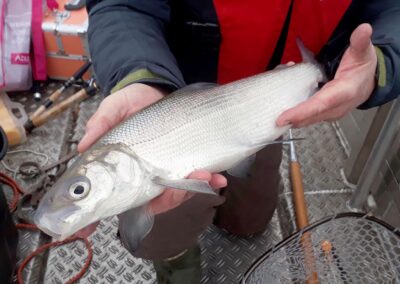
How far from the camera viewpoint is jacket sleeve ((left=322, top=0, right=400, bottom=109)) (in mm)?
1429

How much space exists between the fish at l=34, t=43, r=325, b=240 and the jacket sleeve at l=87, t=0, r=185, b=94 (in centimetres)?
13

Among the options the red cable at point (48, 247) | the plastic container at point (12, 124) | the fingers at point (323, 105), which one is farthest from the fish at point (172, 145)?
the plastic container at point (12, 124)

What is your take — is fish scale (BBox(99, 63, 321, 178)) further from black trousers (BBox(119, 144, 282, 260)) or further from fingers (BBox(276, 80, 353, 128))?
black trousers (BBox(119, 144, 282, 260))

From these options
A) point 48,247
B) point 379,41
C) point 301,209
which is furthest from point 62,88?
point 379,41

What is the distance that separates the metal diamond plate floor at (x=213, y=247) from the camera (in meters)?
2.17

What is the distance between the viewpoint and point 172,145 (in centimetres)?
131

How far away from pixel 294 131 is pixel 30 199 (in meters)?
1.61

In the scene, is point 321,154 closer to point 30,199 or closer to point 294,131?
point 294,131

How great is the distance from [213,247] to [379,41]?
4.19ft

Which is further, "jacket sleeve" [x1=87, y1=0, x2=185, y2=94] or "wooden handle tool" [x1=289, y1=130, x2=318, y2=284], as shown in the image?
"wooden handle tool" [x1=289, y1=130, x2=318, y2=284]

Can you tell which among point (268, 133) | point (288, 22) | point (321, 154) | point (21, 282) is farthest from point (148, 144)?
point (321, 154)

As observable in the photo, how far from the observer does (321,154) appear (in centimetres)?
280

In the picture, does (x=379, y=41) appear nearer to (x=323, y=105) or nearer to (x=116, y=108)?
(x=323, y=105)

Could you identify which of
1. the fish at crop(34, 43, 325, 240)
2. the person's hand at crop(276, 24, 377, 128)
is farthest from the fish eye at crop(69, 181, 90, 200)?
the person's hand at crop(276, 24, 377, 128)
